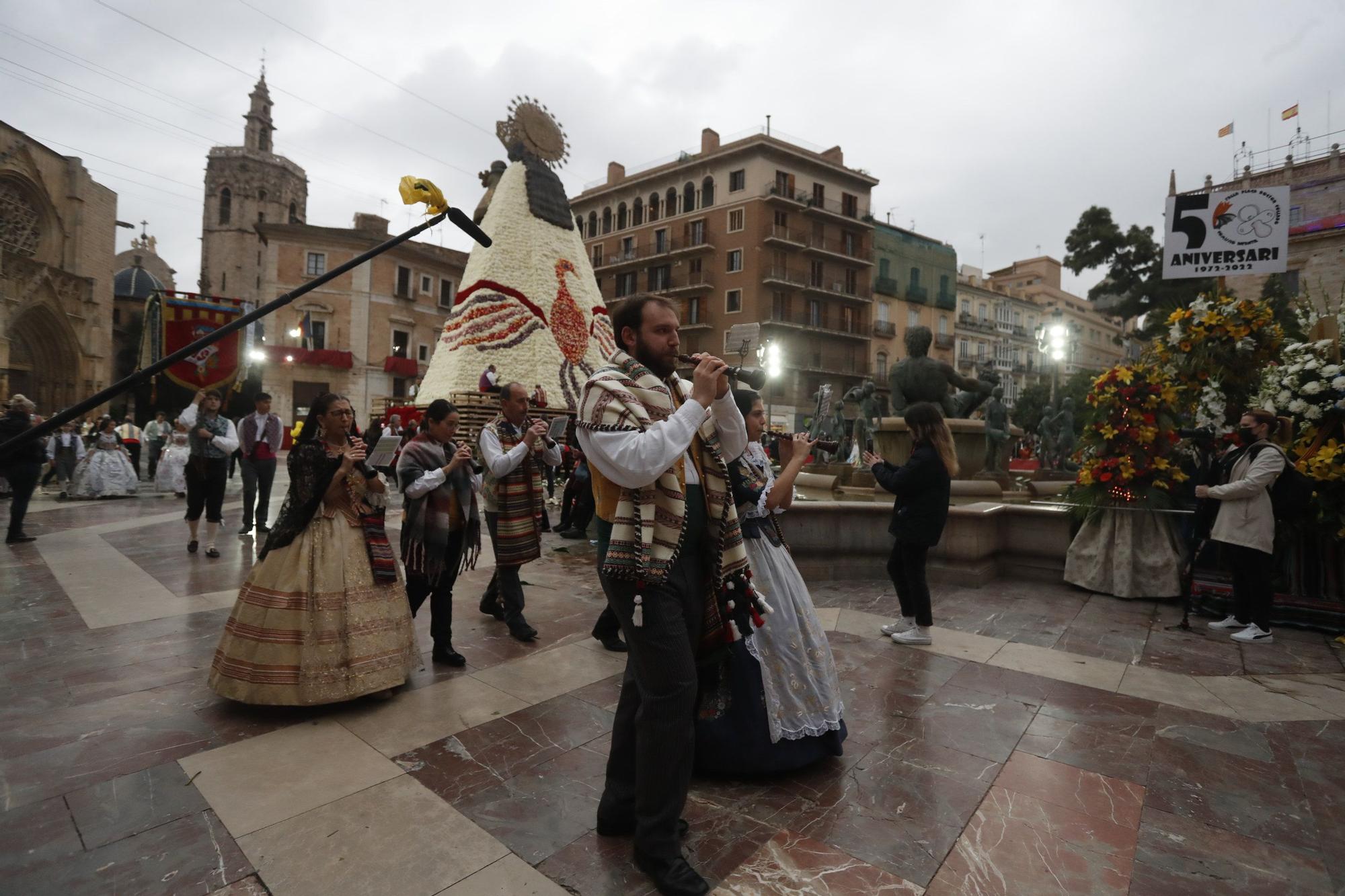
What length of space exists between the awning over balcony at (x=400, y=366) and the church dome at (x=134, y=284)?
16.4 metres

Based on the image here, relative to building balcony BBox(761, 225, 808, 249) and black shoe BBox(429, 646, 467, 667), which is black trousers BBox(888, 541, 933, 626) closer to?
black shoe BBox(429, 646, 467, 667)

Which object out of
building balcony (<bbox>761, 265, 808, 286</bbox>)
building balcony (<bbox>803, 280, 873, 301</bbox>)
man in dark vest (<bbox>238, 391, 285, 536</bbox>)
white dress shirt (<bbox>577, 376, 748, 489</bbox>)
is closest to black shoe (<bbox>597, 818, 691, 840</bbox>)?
white dress shirt (<bbox>577, 376, 748, 489</bbox>)

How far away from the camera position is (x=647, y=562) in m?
1.86

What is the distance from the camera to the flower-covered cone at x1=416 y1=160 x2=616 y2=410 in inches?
603

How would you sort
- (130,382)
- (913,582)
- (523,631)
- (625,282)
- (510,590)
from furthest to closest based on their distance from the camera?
(625,282) → (510,590) → (523,631) → (913,582) → (130,382)

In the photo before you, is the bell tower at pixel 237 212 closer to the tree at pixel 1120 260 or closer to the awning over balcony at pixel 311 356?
the awning over balcony at pixel 311 356

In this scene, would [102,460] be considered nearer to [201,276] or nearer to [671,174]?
[671,174]

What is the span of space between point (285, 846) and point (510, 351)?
46.0 ft

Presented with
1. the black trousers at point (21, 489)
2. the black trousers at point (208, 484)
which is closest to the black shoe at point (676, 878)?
the black trousers at point (208, 484)

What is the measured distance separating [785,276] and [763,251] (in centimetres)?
197

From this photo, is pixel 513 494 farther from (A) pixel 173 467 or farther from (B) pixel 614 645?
(A) pixel 173 467

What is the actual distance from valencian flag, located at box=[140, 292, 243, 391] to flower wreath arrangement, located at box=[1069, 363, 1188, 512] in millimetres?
13790

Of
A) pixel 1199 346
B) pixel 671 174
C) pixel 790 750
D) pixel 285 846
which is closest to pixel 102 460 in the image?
pixel 285 846

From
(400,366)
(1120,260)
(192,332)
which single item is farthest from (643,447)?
(400,366)
